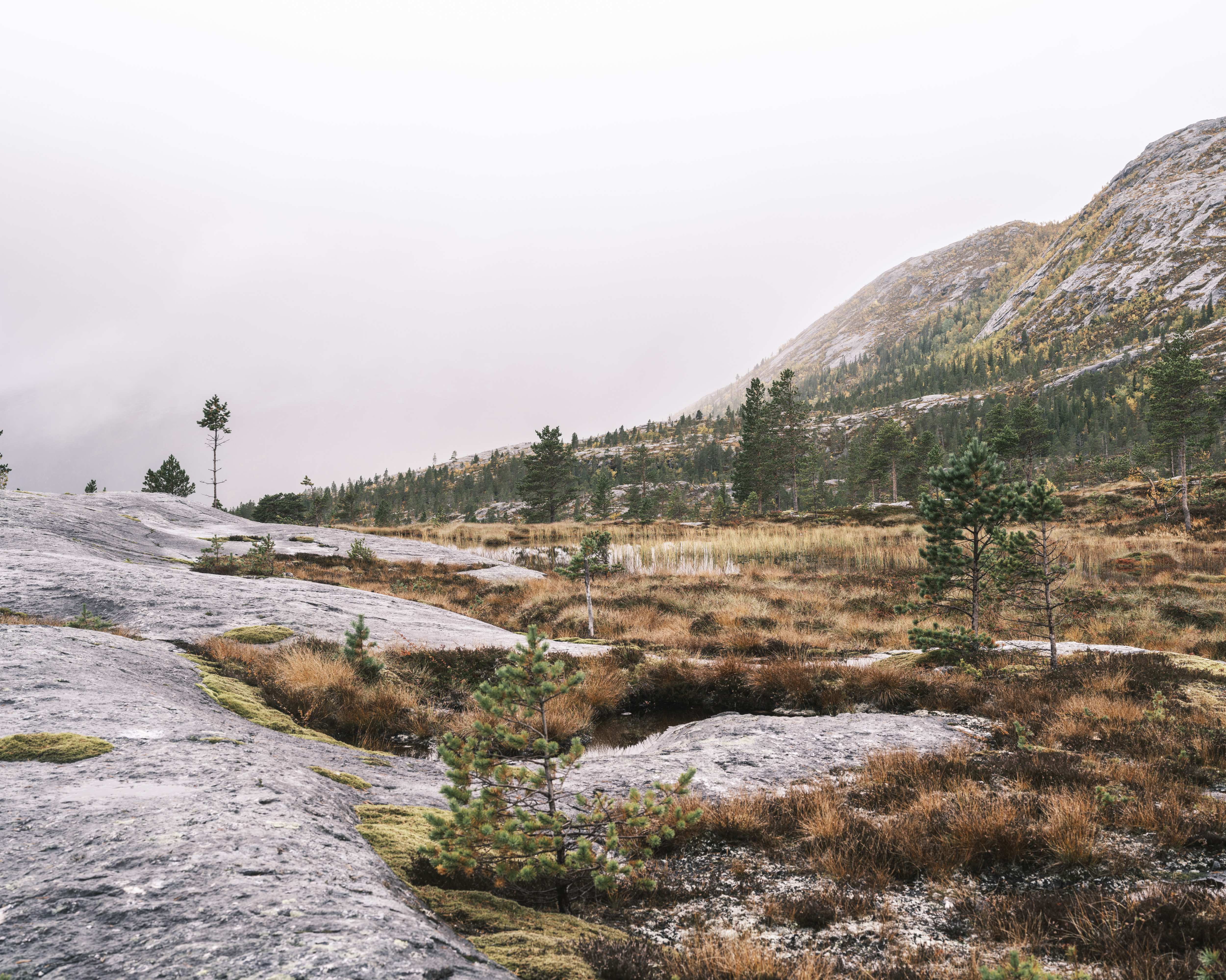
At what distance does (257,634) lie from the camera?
762 centimetres

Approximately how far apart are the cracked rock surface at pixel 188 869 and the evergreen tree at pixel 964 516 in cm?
947

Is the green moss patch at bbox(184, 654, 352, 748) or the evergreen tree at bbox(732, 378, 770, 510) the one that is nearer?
the green moss patch at bbox(184, 654, 352, 748)

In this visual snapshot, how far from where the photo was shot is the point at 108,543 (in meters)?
14.2

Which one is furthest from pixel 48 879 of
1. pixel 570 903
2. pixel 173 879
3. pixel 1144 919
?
pixel 1144 919

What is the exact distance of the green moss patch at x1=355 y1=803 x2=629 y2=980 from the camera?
202 centimetres

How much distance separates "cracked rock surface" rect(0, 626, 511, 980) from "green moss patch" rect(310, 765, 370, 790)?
135mm

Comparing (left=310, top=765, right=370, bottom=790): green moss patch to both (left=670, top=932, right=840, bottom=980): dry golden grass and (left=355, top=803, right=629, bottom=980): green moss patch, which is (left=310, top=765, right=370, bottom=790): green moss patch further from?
(left=670, top=932, right=840, bottom=980): dry golden grass

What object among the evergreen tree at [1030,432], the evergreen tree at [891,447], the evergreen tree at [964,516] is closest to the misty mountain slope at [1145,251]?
the evergreen tree at [1030,432]

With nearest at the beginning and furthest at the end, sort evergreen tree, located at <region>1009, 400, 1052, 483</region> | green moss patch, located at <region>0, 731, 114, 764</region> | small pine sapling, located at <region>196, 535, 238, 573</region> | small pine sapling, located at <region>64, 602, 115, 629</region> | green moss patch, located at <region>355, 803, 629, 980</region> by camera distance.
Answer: green moss patch, located at <region>355, 803, 629, 980</region>, green moss patch, located at <region>0, 731, 114, 764</region>, small pine sapling, located at <region>64, 602, 115, 629</region>, small pine sapling, located at <region>196, 535, 238, 573</region>, evergreen tree, located at <region>1009, 400, 1052, 483</region>

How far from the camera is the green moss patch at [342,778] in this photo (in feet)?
12.3

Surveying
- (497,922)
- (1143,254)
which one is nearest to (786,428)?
(497,922)

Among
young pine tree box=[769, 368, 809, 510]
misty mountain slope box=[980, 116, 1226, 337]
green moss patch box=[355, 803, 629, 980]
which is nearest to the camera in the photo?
green moss patch box=[355, 803, 629, 980]

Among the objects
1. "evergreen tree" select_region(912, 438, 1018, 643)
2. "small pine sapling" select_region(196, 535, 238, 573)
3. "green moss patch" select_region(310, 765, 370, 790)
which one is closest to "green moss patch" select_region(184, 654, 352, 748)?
"green moss patch" select_region(310, 765, 370, 790)

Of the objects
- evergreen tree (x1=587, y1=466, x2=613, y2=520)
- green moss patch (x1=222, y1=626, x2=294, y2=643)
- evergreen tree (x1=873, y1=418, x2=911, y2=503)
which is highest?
evergreen tree (x1=873, y1=418, x2=911, y2=503)
